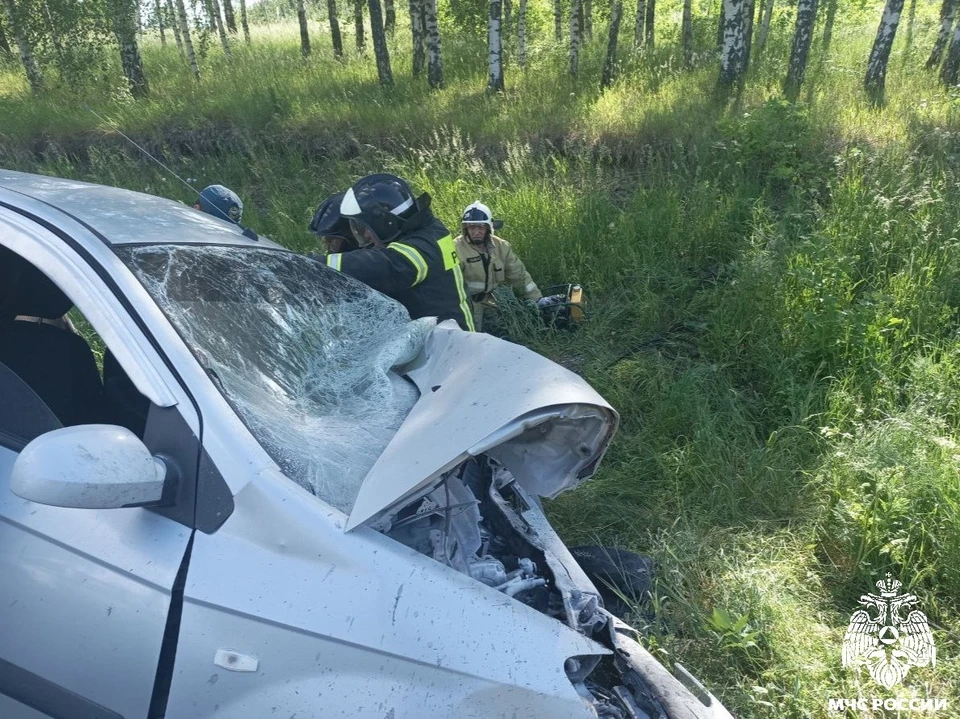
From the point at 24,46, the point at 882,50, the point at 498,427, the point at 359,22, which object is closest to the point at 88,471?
the point at 498,427

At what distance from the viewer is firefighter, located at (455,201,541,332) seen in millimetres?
5645

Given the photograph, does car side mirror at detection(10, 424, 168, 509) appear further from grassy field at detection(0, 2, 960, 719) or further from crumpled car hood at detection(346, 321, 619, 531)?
grassy field at detection(0, 2, 960, 719)

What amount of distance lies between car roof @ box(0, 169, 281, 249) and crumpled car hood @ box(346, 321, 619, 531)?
3.21 feet

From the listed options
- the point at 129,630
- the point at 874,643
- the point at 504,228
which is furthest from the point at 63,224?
the point at 504,228

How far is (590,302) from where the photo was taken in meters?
5.62

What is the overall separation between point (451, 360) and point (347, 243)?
93.6 inches

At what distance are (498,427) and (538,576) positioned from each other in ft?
1.78

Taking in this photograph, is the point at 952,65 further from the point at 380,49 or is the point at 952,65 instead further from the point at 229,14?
the point at 229,14

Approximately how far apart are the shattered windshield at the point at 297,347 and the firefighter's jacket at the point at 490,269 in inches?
107

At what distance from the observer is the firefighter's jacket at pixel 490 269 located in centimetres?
567

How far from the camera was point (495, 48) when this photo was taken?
9828mm

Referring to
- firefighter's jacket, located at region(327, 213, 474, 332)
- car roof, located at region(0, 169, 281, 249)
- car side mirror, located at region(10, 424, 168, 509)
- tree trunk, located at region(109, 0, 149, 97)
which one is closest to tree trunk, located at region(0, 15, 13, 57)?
tree trunk, located at region(109, 0, 149, 97)

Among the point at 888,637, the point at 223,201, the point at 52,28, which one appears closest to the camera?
the point at 888,637

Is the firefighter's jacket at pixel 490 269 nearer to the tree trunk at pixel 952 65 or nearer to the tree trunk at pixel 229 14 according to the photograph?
the tree trunk at pixel 952 65
